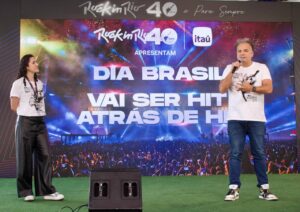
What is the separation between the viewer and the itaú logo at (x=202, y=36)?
225 inches

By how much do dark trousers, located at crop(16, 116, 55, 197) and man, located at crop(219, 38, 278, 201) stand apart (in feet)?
5.53

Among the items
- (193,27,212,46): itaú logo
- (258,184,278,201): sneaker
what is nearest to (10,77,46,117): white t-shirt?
(258,184,278,201): sneaker

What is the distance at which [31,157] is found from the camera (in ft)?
11.7

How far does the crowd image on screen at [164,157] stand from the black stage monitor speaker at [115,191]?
3.22 m

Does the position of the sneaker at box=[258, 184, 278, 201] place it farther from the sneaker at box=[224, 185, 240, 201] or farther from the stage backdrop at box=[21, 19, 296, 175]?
the stage backdrop at box=[21, 19, 296, 175]

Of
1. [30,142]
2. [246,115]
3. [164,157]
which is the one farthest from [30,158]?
[164,157]

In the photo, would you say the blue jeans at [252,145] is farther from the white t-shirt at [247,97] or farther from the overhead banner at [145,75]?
the overhead banner at [145,75]

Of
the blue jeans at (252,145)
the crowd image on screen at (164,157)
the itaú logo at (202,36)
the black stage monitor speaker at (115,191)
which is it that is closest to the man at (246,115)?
the blue jeans at (252,145)

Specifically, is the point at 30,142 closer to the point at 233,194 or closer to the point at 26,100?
the point at 26,100

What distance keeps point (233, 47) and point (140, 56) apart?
4.71ft

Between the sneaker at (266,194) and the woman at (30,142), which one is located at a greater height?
the woman at (30,142)

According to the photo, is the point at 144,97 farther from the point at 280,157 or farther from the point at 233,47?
the point at 280,157

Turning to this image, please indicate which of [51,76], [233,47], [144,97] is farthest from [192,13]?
[51,76]

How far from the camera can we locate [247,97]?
340cm
